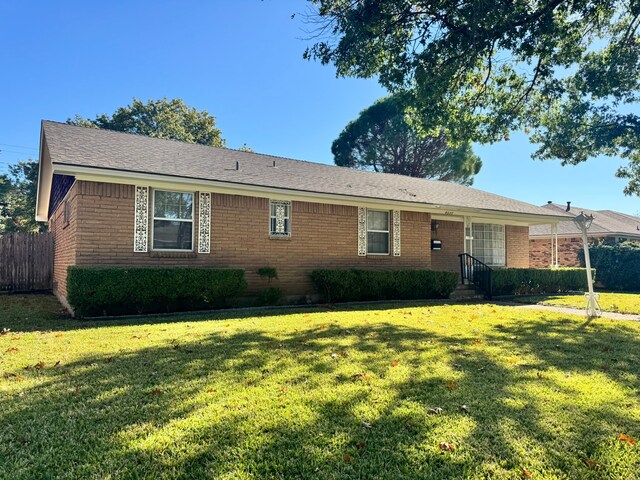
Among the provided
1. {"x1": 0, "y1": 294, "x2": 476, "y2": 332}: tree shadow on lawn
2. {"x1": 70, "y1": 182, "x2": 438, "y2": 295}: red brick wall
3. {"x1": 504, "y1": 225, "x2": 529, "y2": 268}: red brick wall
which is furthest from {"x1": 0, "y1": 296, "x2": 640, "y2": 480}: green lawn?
{"x1": 504, "y1": 225, "x2": 529, "y2": 268}: red brick wall

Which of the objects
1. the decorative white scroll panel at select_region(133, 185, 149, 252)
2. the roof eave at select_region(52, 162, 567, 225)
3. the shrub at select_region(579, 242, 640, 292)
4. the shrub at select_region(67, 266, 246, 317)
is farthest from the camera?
the shrub at select_region(579, 242, 640, 292)

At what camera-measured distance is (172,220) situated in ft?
32.8

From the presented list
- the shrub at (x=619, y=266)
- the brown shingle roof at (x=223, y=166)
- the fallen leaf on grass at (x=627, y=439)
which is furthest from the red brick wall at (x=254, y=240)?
the shrub at (x=619, y=266)

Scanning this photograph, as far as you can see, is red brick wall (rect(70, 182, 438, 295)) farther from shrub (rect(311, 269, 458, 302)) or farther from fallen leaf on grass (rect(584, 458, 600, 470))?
fallen leaf on grass (rect(584, 458, 600, 470))

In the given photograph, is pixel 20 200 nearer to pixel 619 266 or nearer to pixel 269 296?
pixel 269 296

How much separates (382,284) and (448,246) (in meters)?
5.09

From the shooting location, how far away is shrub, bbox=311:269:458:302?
11.3 m

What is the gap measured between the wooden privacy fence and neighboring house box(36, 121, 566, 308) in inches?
72.1

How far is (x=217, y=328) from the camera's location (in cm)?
715

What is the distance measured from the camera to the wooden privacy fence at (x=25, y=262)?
1403 cm

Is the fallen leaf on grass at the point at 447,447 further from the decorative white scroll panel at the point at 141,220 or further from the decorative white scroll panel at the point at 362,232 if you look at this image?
the decorative white scroll panel at the point at 362,232

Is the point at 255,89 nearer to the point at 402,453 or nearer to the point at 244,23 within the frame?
the point at 244,23

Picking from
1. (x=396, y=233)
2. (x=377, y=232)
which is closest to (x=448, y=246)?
(x=396, y=233)

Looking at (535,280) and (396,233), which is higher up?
(396,233)
